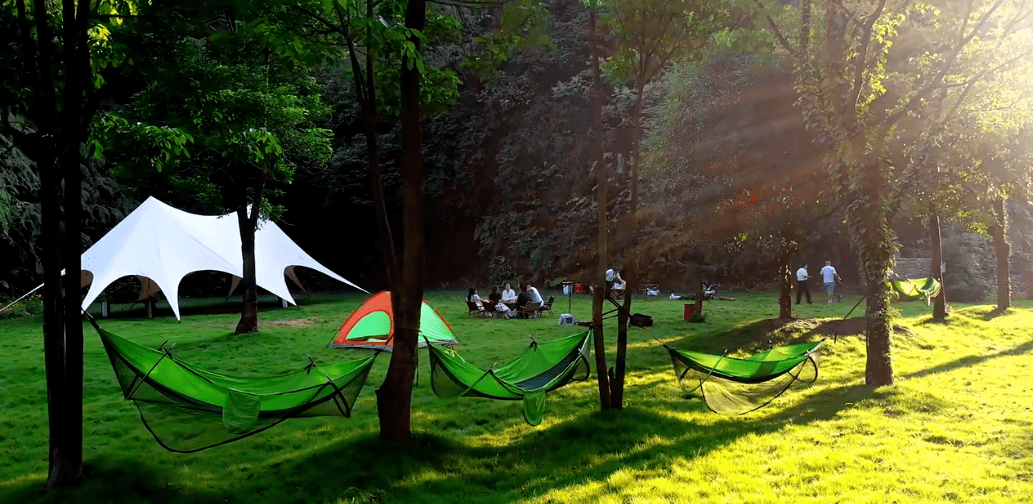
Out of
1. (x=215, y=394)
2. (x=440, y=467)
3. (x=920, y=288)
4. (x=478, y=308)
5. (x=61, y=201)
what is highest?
(x=61, y=201)

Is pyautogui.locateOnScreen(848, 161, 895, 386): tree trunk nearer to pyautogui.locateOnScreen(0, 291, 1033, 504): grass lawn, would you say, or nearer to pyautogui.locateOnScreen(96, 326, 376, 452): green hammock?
pyautogui.locateOnScreen(0, 291, 1033, 504): grass lawn

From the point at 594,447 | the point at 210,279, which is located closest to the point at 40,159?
the point at 594,447

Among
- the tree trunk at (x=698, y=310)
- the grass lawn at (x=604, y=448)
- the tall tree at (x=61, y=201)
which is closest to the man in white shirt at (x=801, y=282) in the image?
the tree trunk at (x=698, y=310)

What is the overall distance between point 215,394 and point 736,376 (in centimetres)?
443

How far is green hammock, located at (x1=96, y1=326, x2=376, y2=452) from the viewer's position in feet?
17.4

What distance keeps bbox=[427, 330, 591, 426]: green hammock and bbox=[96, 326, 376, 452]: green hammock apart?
28.8 inches

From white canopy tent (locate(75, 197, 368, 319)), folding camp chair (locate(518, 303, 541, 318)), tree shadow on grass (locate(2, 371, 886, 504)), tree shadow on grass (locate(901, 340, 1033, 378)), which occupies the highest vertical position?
white canopy tent (locate(75, 197, 368, 319))

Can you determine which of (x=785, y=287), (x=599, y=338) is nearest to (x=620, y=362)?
(x=599, y=338)

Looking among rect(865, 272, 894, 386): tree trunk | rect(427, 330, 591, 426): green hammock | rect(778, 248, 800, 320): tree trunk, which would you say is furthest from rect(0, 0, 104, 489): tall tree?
rect(778, 248, 800, 320): tree trunk

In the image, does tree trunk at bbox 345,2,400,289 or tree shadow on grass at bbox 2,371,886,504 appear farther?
tree trunk at bbox 345,2,400,289

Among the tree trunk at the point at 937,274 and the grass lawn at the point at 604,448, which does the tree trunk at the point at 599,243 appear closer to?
the grass lawn at the point at 604,448

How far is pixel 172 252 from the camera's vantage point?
17.7m

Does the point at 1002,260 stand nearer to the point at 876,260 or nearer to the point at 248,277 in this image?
the point at 876,260

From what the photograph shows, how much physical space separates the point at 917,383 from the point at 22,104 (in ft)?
31.6
